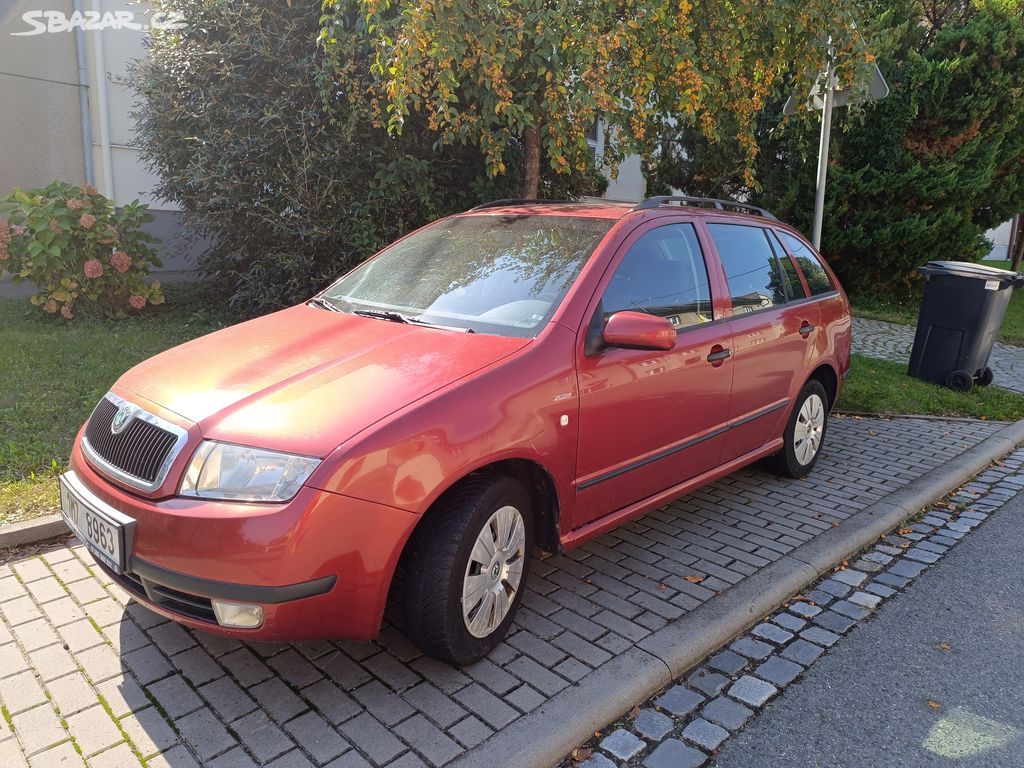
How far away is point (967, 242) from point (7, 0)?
44.5 feet

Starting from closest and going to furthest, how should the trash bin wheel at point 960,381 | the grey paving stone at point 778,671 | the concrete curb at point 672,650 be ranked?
1. the concrete curb at point 672,650
2. the grey paving stone at point 778,671
3. the trash bin wheel at point 960,381

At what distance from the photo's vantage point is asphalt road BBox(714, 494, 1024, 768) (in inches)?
104

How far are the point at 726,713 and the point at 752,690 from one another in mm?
202

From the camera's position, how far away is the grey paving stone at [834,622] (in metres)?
3.45

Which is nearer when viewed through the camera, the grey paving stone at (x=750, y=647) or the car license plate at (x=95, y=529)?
the car license plate at (x=95, y=529)

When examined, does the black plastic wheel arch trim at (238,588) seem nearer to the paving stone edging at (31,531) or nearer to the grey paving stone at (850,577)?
the paving stone edging at (31,531)

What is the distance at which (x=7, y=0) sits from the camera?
9.98m

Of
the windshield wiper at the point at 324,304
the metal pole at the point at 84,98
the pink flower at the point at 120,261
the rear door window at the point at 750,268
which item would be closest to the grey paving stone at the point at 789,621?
the rear door window at the point at 750,268

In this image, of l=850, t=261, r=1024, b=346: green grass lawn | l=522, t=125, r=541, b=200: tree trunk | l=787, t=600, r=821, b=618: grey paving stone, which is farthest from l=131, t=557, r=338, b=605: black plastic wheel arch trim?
l=850, t=261, r=1024, b=346: green grass lawn

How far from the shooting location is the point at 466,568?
2.80m

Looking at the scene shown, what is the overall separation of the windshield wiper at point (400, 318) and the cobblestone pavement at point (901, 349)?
7.01 meters

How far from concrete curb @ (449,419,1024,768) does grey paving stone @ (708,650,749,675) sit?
0.04 m

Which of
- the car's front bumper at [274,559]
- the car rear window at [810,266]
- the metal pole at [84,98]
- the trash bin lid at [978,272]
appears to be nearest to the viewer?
the car's front bumper at [274,559]

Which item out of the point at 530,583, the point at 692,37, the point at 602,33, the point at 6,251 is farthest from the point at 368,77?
the point at 530,583
